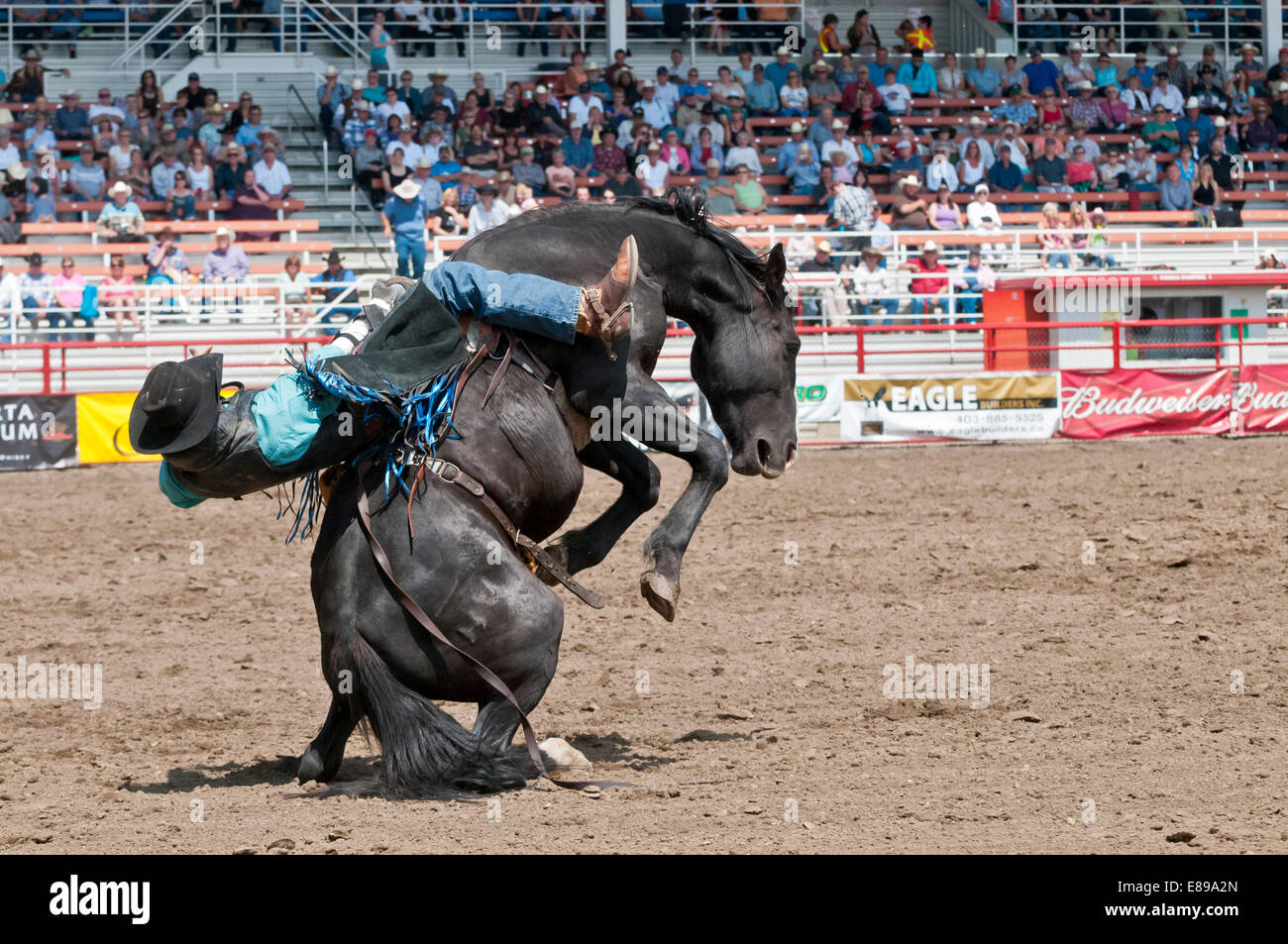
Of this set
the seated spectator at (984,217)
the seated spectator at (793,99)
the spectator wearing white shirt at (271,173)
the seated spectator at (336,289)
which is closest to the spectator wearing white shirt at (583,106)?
the seated spectator at (793,99)

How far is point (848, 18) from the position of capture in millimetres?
29141

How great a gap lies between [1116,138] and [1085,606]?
62.2ft

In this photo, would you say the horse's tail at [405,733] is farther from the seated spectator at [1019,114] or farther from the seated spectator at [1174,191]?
the seated spectator at [1019,114]

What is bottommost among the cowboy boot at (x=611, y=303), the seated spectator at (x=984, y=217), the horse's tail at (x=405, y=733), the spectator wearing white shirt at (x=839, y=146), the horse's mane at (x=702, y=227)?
the horse's tail at (x=405, y=733)

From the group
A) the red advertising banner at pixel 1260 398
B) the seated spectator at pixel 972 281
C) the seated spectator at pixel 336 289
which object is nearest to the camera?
the red advertising banner at pixel 1260 398

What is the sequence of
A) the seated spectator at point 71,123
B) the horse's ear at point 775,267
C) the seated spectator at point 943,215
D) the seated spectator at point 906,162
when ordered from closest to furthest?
1. the horse's ear at point 775,267
2. the seated spectator at point 943,215
3. the seated spectator at point 71,123
4. the seated spectator at point 906,162

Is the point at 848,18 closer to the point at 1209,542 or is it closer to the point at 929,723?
the point at 1209,542

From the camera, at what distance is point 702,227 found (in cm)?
548

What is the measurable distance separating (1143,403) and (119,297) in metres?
12.2

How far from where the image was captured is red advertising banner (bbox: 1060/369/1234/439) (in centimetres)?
1662

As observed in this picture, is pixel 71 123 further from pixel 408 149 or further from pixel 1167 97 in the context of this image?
pixel 1167 97

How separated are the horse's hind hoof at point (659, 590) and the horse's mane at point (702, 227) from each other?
117cm

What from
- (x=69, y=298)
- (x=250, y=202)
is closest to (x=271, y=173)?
(x=250, y=202)

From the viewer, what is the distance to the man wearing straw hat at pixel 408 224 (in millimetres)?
19156
